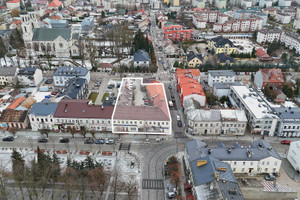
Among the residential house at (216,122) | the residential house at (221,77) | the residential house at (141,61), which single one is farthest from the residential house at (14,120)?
the residential house at (221,77)

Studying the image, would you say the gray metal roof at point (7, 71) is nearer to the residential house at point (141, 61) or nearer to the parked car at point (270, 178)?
the residential house at point (141, 61)

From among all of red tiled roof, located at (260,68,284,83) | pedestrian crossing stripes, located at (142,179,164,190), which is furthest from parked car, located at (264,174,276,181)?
red tiled roof, located at (260,68,284,83)

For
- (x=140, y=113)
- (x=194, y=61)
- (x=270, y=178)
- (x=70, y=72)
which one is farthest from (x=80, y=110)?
(x=194, y=61)

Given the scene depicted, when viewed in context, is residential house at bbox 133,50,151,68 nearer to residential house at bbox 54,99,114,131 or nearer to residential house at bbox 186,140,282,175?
residential house at bbox 54,99,114,131

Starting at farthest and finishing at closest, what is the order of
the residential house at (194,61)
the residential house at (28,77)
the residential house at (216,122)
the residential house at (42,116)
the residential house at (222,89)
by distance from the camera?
1. the residential house at (194,61)
2. the residential house at (28,77)
3. the residential house at (222,89)
4. the residential house at (42,116)
5. the residential house at (216,122)

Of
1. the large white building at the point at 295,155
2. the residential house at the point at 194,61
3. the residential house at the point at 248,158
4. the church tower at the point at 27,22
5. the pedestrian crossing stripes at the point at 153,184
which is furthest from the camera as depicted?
the church tower at the point at 27,22
